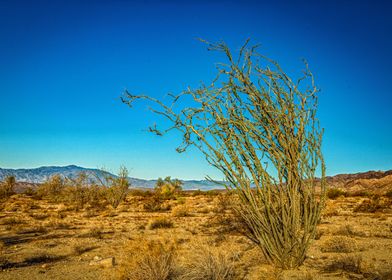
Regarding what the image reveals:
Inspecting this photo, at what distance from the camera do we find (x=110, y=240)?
11398 mm

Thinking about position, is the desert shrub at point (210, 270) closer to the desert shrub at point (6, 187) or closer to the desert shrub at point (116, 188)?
the desert shrub at point (116, 188)

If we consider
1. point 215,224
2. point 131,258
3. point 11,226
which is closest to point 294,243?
point 131,258

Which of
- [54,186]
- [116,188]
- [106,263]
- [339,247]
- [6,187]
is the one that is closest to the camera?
[106,263]

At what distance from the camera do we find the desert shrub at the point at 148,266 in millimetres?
5770

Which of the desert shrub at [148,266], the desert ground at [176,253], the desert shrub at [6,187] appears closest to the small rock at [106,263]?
the desert ground at [176,253]

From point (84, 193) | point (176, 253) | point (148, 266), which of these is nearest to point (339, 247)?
point (176, 253)

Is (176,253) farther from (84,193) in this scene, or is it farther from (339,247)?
(84,193)

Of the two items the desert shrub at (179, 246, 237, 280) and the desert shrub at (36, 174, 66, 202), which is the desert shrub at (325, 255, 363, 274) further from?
the desert shrub at (36, 174, 66, 202)

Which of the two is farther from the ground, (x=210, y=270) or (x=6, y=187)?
(x=6, y=187)

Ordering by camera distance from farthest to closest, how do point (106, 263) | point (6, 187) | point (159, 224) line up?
1. point (6, 187)
2. point (159, 224)
3. point (106, 263)

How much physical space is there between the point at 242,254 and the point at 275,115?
3.56 meters

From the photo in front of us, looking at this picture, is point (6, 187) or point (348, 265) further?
point (6, 187)

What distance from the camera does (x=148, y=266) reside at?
5.83 meters

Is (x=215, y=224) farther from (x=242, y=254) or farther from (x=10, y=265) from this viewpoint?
(x=10, y=265)
